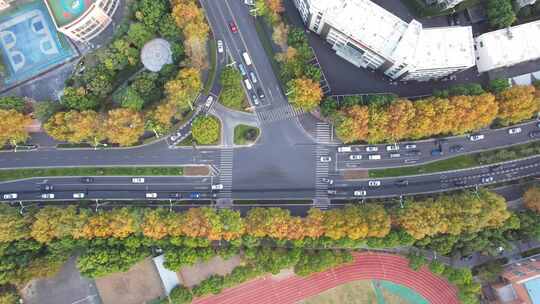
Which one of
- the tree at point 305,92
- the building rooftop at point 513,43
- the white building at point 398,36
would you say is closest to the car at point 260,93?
the tree at point 305,92

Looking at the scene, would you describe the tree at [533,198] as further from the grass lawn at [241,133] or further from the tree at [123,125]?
the tree at [123,125]

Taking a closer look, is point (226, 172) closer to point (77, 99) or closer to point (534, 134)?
point (77, 99)

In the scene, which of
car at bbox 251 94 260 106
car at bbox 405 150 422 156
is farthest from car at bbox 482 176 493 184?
car at bbox 251 94 260 106

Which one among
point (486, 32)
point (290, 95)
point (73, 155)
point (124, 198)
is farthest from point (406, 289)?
point (73, 155)

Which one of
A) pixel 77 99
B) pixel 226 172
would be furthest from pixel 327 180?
pixel 77 99

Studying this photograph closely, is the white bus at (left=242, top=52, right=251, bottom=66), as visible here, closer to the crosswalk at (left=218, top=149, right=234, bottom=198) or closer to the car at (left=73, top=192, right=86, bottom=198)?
the crosswalk at (left=218, top=149, right=234, bottom=198)

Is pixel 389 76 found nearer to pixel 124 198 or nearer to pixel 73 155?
pixel 124 198
